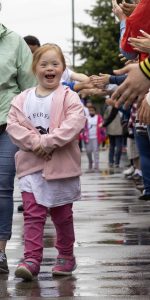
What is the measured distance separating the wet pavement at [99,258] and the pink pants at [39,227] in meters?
0.19

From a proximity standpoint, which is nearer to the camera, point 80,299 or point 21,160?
point 80,299

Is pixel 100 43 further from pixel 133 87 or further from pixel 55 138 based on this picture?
pixel 133 87

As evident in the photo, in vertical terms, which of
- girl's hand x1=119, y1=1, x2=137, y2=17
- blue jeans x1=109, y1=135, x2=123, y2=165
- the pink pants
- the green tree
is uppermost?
girl's hand x1=119, y1=1, x2=137, y2=17

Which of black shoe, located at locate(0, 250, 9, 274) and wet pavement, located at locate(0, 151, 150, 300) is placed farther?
black shoe, located at locate(0, 250, 9, 274)

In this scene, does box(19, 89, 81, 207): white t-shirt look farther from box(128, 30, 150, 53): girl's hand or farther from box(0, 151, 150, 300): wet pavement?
box(128, 30, 150, 53): girl's hand

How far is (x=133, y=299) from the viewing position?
641 cm

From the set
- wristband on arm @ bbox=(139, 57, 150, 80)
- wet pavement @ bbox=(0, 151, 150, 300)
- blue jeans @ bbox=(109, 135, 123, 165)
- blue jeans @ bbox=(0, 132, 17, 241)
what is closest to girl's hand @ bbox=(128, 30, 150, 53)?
wristband on arm @ bbox=(139, 57, 150, 80)

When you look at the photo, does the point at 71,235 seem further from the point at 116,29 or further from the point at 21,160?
the point at 116,29

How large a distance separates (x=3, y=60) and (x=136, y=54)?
2.15m

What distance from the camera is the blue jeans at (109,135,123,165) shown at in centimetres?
2883

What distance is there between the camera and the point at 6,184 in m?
7.94

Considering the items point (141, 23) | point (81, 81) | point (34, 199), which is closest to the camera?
point (141, 23)

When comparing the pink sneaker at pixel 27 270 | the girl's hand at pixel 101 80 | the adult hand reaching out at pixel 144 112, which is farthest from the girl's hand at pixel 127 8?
the pink sneaker at pixel 27 270

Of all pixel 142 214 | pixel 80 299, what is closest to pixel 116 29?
pixel 142 214
